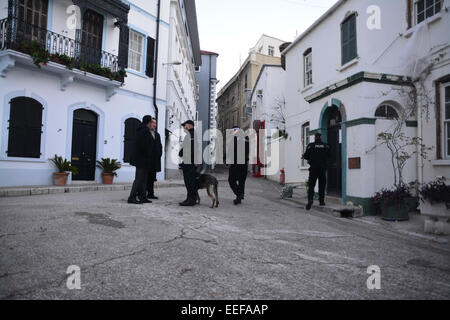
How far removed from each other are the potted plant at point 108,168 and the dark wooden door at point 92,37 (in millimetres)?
4076

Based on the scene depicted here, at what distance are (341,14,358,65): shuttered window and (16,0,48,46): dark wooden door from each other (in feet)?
33.7

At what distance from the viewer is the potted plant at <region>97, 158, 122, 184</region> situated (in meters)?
12.1

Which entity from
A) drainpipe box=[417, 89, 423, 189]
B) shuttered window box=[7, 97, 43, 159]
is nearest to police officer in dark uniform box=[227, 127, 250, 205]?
drainpipe box=[417, 89, 423, 189]

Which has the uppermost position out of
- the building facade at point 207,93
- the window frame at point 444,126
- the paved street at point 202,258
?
the building facade at point 207,93

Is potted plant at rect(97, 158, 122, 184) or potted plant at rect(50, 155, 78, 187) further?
potted plant at rect(97, 158, 122, 184)

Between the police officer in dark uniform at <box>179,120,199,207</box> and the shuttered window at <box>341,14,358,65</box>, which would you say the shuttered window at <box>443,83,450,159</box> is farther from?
the police officer in dark uniform at <box>179,120,199,207</box>

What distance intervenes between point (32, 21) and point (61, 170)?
539 cm

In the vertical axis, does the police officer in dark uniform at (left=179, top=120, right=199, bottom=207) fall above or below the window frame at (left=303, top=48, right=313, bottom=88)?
below

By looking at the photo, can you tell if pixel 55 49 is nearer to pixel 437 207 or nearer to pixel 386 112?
pixel 386 112

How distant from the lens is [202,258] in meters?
3.19

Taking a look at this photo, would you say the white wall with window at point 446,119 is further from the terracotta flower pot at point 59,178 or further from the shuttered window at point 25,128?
the shuttered window at point 25,128

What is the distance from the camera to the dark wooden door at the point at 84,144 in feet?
38.7

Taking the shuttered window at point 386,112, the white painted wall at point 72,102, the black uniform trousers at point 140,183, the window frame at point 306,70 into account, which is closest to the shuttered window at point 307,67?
the window frame at point 306,70

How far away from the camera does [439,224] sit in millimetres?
5113
